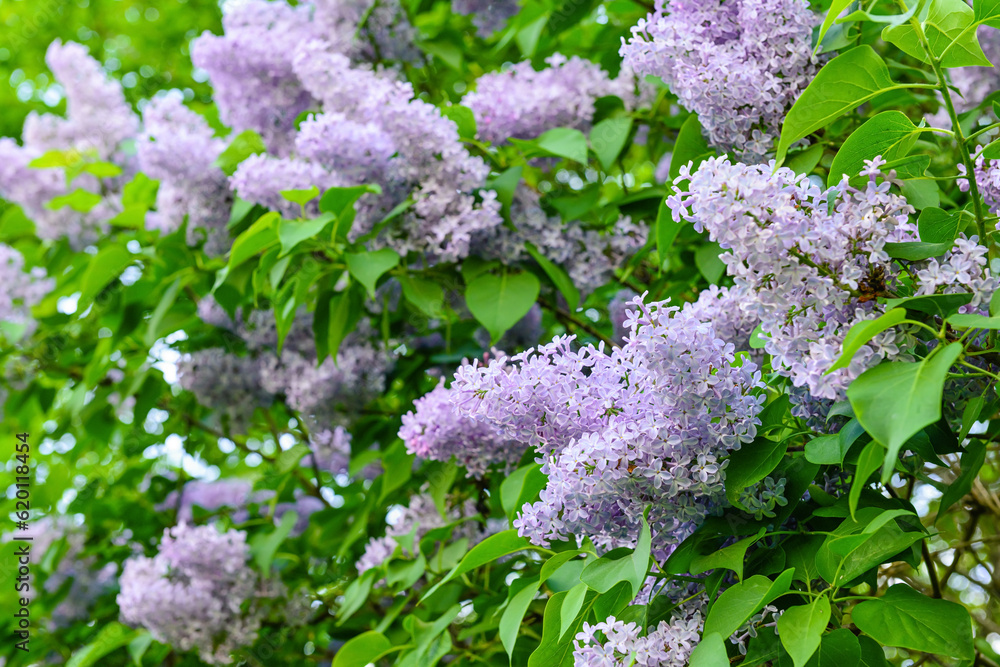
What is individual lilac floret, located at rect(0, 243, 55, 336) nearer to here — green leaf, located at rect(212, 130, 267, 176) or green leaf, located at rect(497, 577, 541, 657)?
green leaf, located at rect(212, 130, 267, 176)

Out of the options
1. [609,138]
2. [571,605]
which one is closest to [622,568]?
[571,605]

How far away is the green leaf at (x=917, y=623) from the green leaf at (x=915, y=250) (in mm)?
435

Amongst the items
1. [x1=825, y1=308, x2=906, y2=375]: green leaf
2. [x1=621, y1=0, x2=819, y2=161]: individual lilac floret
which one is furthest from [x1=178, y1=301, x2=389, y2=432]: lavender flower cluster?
[x1=825, y1=308, x2=906, y2=375]: green leaf

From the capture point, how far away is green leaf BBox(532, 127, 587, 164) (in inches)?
78.6

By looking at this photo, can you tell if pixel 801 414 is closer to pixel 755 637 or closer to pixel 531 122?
pixel 755 637

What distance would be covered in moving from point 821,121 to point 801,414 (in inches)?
16.8

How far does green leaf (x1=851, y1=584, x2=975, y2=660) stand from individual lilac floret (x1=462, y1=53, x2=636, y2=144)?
60.9 inches

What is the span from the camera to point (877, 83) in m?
1.17

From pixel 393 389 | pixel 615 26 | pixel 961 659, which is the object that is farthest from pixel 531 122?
pixel 961 659

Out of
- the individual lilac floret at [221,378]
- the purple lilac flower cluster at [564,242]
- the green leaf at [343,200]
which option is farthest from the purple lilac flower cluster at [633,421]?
the individual lilac floret at [221,378]

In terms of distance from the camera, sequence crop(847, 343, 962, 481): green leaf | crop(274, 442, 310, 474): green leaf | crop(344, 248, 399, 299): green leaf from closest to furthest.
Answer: crop(847, 343, 962, 481): green leaf < crop(344, 248, 399, 299): green leaf < crop(274, 442, 310, 474): green leaf

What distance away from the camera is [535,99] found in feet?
7.48

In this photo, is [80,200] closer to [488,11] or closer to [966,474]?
[488,11]

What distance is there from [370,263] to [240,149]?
796 mm
